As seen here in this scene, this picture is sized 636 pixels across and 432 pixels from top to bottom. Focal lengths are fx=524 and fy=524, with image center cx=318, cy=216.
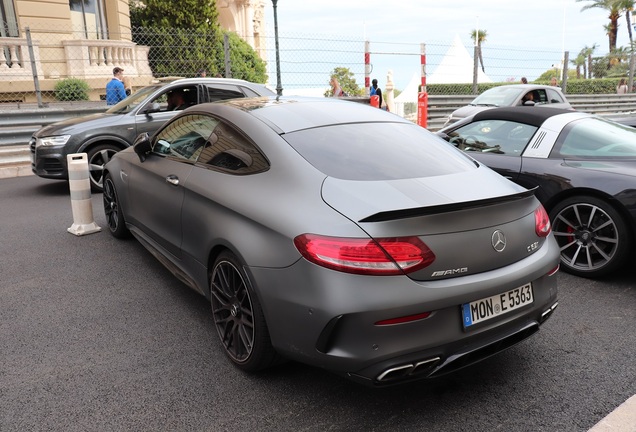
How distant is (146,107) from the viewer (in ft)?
27.2

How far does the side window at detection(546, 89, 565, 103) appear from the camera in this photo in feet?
43.0

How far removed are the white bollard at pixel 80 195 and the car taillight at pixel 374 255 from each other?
14.4 feet

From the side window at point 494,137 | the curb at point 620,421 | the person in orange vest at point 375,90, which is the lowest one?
the curb at point 620,421

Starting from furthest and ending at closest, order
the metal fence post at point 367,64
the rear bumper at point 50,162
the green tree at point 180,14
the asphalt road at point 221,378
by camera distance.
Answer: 1. the green tree at point 180,14
2. the metal fence post at point 367,64
3. the rear bumper at point 50,162
4. the asphalt road at point 221,378

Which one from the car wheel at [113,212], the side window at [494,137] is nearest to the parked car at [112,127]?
the car wheel at [113,212]

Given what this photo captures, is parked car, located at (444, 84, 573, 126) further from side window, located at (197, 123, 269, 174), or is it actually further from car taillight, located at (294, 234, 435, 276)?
car taillight, located at (294, 234, 435, 276)

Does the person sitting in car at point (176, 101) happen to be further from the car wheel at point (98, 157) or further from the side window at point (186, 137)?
the side window at point (186, 137)

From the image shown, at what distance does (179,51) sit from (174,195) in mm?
13130

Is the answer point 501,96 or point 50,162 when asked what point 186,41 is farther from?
point 501,96

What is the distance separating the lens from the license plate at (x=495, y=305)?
2502 mm

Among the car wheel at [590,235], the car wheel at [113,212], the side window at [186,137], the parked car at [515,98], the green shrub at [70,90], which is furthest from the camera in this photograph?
the green shrub at [70,90]

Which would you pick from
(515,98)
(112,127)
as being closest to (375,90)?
(515,98)

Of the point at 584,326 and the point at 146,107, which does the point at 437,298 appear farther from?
the point at 146,107

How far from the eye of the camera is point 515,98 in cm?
1234
